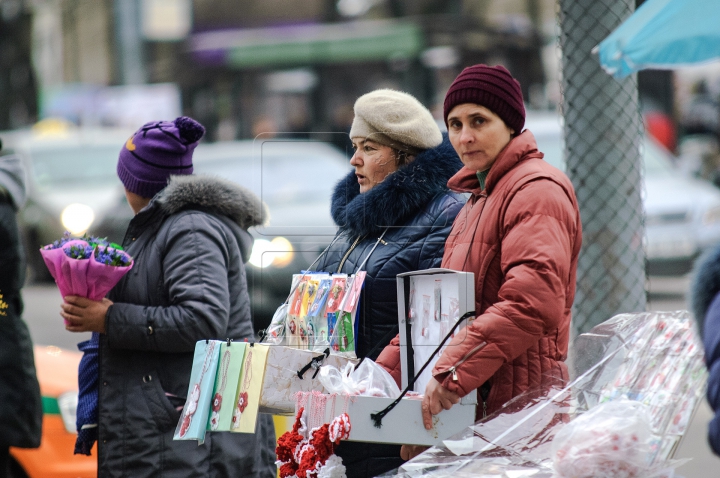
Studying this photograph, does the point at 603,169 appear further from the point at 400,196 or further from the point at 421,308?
the point at 421,308

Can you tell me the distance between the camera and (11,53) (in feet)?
75.0

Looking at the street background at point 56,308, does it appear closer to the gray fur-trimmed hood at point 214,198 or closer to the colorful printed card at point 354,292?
the gray fur-trimmed hood at point 214,198

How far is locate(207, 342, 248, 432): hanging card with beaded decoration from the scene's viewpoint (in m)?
2.59

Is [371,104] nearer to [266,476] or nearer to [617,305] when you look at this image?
[266,476]

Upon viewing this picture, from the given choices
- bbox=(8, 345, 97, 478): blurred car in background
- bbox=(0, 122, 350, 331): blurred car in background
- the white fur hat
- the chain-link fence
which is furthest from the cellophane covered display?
bbox=(0, 122, 350, 331): blurred car in background

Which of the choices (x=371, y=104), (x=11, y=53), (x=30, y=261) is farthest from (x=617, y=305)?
(x=11, y=53)

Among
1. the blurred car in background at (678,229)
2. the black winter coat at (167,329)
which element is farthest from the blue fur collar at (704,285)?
the blurred car in background at (678,229)

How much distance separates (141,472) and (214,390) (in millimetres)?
726

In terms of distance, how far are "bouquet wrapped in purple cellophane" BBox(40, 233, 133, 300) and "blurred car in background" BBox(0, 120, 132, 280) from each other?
1101 cm

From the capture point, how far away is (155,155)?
3.45 m

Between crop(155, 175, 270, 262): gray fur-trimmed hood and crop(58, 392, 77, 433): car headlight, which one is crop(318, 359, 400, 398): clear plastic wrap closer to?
crop(155, 175, 270, 262): gray fur-trimmed hood

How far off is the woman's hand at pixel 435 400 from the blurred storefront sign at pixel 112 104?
15259mm

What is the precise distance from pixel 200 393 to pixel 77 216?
1222 cm

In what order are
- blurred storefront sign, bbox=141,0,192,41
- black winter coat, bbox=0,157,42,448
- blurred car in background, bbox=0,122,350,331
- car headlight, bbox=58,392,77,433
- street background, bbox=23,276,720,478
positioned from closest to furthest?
black winter coat, bbox=0,157,42,448 → car headlight, bbox=58,392,77,433 → street background, bbox=23,276,720,478 → blurred car in background, bbox=0,122,350,331 → blurred storefront sign, bbox=141,0,192,41
